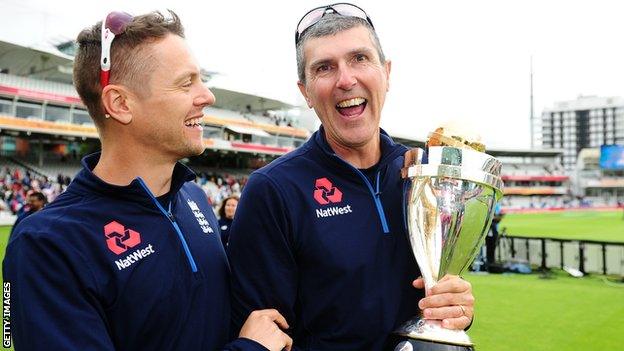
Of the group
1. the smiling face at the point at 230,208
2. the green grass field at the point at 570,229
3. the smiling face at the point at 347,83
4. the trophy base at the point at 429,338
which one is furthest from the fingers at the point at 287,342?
the green grass field at the point at 570,229

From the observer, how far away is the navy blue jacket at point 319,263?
1723 mm

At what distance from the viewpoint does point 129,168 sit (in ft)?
5.58

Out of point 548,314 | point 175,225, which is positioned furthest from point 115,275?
point 548,314

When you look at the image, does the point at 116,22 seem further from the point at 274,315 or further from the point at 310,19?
the point at 274,315

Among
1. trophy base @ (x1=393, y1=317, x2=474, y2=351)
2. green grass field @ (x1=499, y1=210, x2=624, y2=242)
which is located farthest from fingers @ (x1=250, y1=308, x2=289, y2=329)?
green grass field @ (x1=499, y1=210, x2=624, y2=242)

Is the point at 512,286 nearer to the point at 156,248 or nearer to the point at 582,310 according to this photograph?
the point at 582,310

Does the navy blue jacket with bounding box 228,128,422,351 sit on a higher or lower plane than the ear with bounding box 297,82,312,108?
lower

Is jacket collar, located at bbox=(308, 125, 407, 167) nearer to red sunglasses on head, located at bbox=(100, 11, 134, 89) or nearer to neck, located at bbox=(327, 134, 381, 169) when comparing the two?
neck, located at bbox=(327, 134, 381, 169)

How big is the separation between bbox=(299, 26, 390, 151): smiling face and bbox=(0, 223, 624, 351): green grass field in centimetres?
492

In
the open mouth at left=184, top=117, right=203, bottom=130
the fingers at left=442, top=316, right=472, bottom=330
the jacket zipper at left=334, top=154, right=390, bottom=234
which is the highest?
the open mouth at left=184, top=117, right=203, bottom=130

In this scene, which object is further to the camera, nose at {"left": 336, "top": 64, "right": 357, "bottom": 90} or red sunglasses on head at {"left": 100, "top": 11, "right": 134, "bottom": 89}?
nose at {"left": 336, "top": 64, "right": 357, "bottom": 90}

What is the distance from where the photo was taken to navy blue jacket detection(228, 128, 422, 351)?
67.8 inches

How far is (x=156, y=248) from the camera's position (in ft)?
5.24

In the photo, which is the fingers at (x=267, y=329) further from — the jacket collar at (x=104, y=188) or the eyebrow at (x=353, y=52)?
the eyebrow at (x=353, y=52)
